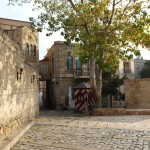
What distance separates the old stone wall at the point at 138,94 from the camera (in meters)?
19.6

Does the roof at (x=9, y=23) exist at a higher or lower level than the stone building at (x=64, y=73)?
higher

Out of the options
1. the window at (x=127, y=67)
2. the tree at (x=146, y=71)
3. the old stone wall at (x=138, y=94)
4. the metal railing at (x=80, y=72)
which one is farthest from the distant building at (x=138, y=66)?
the old stone wall at (x=138, y=94)

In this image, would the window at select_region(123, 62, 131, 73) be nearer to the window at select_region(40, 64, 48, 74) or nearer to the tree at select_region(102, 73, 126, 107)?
the tree at select_region(102, 73, 126, 107)

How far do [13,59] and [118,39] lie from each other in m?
9.14

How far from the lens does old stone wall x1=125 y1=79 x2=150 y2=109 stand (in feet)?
64.2

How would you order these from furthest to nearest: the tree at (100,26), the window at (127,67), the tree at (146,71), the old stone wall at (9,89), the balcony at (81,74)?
the tree at (146,71) < the window at (127,67) < the balcony at (81,74) < the tree at (100,26) < the old stone wall at (9,89)

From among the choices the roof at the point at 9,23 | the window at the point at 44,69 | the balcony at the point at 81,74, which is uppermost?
the roof at the point at 9,23

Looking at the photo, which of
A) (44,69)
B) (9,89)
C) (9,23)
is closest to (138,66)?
(44,69)

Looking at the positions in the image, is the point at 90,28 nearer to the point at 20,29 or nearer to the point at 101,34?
the point at 101,34

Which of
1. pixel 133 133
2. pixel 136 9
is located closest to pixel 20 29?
pixel 136 9

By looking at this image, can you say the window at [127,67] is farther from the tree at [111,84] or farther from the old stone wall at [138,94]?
the old stone wall at [138,94]

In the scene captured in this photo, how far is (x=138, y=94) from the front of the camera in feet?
64.5

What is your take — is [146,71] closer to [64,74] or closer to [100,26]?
[64,74]

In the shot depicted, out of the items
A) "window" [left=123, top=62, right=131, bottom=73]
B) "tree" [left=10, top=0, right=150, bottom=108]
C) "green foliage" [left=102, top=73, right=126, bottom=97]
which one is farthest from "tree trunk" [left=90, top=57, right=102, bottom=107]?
"window" [left=123, top=62, right=131, bottom=73]
